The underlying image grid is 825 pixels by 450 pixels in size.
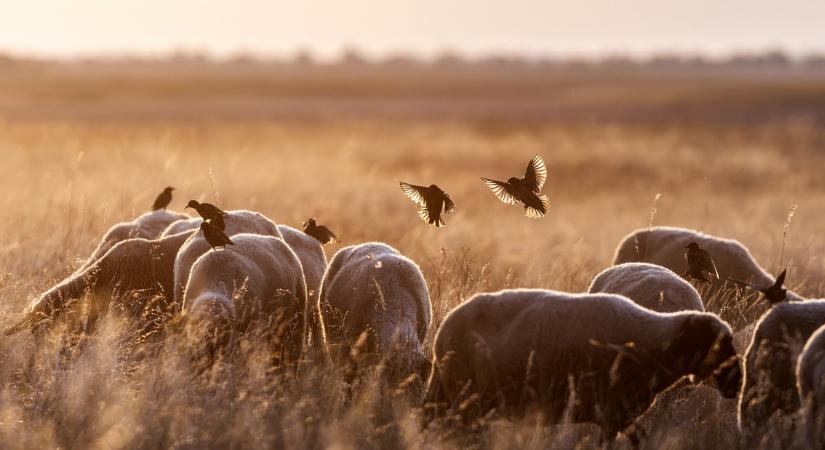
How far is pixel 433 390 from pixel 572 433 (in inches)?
30.9

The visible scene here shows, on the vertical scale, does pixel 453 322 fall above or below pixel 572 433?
above

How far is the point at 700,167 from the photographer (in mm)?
24594

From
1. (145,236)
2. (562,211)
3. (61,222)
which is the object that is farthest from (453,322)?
(562,211)

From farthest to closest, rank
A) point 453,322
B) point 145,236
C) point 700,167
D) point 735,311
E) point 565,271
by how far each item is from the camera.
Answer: point 700,167 → point 565,271 → point 145,236 → point 735,311 → point 453,322

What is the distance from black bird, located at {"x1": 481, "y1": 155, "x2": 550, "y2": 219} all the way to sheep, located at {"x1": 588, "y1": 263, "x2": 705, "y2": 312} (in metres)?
0.64

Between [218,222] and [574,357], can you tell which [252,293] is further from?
[574,357]

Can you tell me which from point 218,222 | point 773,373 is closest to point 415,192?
point 218,222

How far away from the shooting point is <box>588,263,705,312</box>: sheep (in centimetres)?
675

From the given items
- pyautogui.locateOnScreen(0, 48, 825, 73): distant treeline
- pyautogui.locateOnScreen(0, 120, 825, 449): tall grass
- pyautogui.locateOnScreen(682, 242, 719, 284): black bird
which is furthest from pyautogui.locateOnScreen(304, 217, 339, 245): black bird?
pyautogui.locateOnScreen(0, 48, 825, 73): distant treeline

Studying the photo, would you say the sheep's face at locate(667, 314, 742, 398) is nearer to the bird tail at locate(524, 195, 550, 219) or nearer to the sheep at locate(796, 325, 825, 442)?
the sheep at locate(796, 325, 825, 442)

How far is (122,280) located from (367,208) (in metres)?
9.40

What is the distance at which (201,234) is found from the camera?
24.3 feet

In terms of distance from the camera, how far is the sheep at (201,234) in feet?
23.4

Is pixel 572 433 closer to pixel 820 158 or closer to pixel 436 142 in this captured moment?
pixel 820 158
